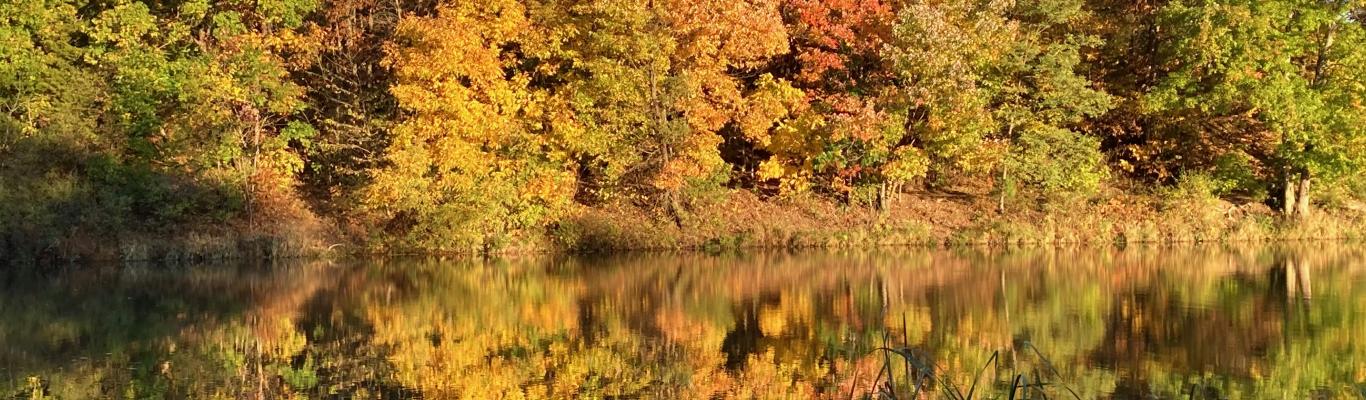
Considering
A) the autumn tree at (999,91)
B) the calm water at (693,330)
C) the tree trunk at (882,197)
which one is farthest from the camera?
the tree trunk at (882,197)

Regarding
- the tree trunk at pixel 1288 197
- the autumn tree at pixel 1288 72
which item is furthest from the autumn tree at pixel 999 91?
the tree trunk at pixel 1288 197

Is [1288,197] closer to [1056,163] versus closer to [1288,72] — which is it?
[1288,72]

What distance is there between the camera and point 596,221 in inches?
1419

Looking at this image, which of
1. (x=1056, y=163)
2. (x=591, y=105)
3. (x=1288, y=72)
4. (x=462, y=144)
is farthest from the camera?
(x=1056, y=163)

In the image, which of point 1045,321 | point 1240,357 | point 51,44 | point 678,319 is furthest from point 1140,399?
point 51,44

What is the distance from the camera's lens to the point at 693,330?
18.9m

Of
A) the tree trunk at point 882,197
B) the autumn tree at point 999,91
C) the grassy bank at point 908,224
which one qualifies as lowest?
the grassy bank at point 908,224

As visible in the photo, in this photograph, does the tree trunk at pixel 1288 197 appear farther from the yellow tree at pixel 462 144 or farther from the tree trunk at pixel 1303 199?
the yellow tree at pixel 462 144

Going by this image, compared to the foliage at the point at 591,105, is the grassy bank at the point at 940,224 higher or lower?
lower

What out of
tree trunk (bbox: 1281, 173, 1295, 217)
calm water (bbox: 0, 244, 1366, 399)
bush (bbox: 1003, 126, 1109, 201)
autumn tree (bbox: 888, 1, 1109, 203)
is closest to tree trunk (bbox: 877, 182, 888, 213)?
autumn tree (bbox: 888, 1, 1109, 203)

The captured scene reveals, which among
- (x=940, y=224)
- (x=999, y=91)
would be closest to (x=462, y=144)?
(x=940, y=224)

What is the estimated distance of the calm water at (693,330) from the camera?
46.9 feet

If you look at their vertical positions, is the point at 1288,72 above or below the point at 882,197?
above

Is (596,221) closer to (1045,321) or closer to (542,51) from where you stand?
(542,51)
